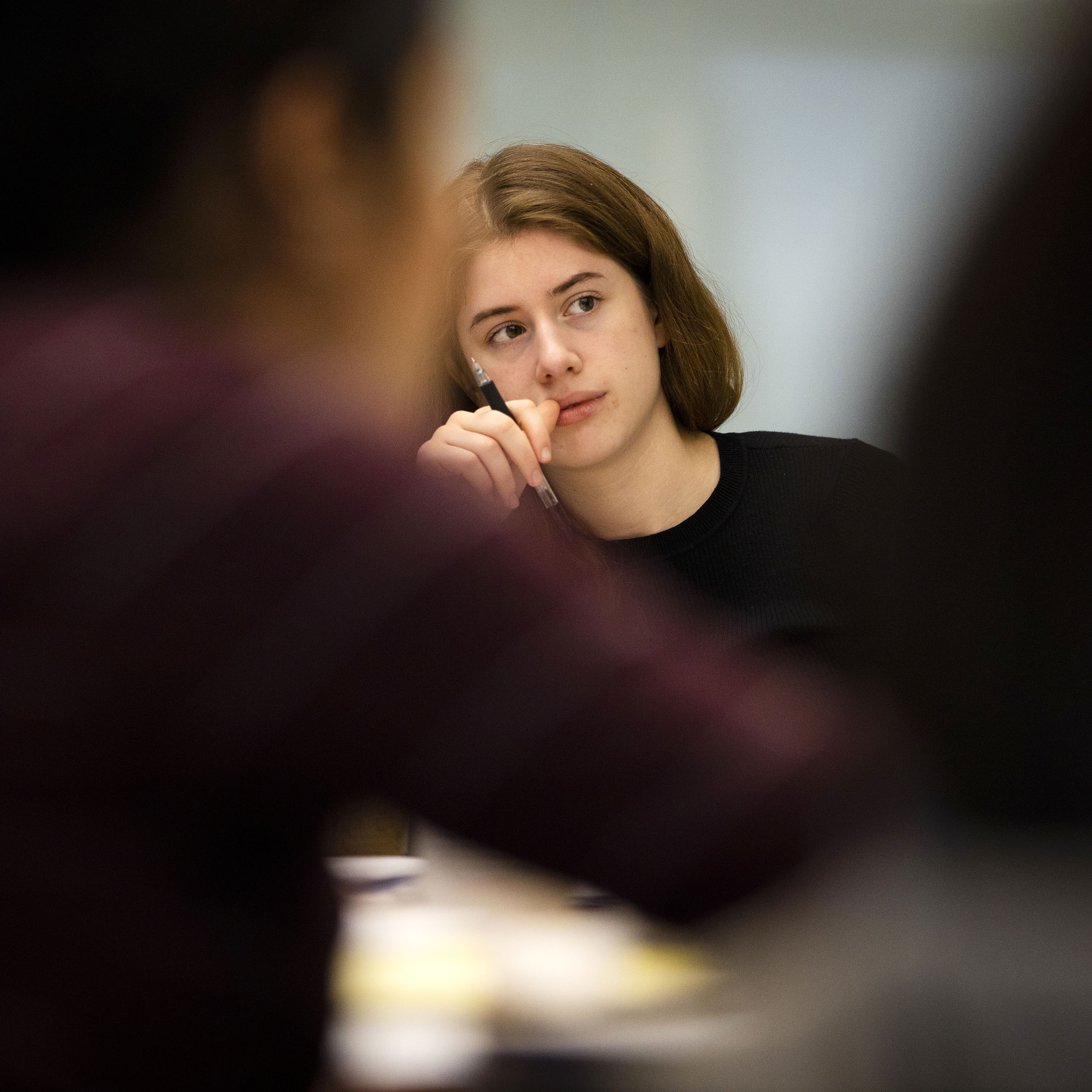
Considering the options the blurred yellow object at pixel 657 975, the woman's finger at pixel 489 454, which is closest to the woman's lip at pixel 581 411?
the woman's finger at pixel 489 454

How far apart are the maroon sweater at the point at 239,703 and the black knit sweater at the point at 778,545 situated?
2.06ft

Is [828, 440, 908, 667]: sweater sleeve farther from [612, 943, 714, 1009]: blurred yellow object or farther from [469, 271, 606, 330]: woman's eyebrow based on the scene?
[469, 271, 606, 330]: woman's eyebrow

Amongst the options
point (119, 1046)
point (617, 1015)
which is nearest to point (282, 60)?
point (119, 1046)

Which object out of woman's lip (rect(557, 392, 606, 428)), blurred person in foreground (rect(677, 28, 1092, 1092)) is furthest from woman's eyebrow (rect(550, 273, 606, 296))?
blurred person in foreground (rect(677, 28, 1092, 1092))

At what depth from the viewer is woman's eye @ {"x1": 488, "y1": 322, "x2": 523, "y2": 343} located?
111cm

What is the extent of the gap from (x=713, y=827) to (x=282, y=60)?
332 mm

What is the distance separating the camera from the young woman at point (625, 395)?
109cm

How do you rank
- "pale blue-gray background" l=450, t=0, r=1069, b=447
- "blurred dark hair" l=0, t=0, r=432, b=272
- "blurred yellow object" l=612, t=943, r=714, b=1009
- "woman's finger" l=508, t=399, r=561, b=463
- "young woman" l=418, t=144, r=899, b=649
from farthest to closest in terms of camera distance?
"pale blue-gray background" l=450, t=0, r=1069, b=447
"young woman" l=418, t=144, r=899, b=649
"woman's finger" l=508, t=399, r=561, b=463
"blurred yellow object" l=612, t=943, r=714, b=1009
"blurred dark hair" l=0, t=0, r=432, b=272

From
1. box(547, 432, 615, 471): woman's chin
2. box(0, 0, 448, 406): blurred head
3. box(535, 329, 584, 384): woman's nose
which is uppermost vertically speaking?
box(535, 329, 584, 384): woman's nose

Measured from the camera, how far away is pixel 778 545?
1.11 metres

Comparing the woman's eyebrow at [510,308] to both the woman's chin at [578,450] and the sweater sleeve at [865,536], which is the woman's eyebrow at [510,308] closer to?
the woman's chin at [578,450]

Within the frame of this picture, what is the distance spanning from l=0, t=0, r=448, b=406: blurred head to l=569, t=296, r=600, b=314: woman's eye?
0.72 m

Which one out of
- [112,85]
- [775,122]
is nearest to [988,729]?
[112,85]

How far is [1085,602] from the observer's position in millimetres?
293
